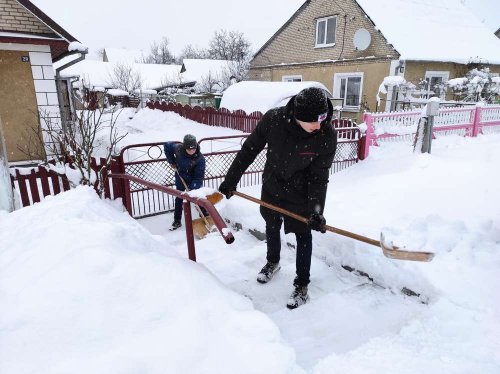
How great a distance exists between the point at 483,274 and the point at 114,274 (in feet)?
9.60

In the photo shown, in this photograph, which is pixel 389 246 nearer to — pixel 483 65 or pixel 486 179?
pixel 486 179

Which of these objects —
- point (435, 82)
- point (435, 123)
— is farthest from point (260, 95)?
point (435, 82)

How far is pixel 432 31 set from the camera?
50.4ft

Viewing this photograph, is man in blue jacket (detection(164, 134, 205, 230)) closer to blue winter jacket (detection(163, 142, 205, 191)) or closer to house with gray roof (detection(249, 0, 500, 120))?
blue winter jacket (detection(163, 142, 205, 191))

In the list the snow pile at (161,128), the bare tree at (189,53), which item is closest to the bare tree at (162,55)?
the bare tree at (189,53)

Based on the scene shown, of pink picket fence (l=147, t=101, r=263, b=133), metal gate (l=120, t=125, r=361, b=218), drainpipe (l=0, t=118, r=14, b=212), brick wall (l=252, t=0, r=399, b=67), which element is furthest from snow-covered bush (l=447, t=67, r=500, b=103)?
drainpipe (l=0, t=118, r=14, b=212)

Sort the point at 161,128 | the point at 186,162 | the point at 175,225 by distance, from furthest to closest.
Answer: the point at 161,128 < the point at 175,225 < the point at 186,162

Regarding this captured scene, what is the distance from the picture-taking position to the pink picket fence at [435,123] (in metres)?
7.65

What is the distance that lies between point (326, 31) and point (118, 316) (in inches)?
695

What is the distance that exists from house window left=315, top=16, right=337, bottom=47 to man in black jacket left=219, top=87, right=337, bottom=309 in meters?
15.5

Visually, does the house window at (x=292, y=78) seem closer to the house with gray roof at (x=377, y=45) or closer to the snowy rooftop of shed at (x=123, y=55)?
the house with gray roof at (x=377, y=45)

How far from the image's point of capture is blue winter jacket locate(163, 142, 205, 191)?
4691 millimetres

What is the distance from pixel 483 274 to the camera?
2.95 m

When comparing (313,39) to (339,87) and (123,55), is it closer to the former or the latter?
(339,87)
